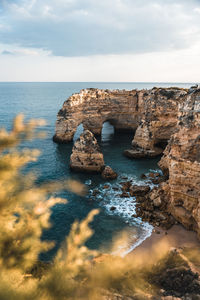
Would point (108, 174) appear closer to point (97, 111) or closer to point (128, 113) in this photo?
point (97, 111)

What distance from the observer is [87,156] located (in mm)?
33781

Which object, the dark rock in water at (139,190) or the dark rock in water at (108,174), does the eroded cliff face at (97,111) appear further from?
the dark rock in water at (139,190)

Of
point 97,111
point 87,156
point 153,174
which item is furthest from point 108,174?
point 97,111

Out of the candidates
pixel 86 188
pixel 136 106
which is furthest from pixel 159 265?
pixel 136 106

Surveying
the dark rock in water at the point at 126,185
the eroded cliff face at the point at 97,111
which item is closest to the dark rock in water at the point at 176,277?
the dark rock in water at the point at 126,185

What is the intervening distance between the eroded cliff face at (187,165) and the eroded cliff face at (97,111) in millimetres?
31001

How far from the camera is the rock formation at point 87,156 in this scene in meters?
33.7

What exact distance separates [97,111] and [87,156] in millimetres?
23506

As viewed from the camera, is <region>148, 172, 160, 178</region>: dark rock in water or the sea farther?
<region>148, 172, 160, 178</region>: dark rock in water

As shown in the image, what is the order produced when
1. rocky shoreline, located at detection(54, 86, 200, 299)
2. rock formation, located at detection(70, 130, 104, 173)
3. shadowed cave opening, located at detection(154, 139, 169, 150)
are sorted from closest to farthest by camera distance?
rocky shoreline, located at detection(54, 86, 200, 299), rock formation, located at detection(70, 130, 104, 173), shadowed cave opening, located at detection(154, 139, 169, 150)

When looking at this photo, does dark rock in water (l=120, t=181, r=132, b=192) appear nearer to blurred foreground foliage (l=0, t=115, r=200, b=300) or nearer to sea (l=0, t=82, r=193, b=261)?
sea (l=0, t=82, r=193, b=261)

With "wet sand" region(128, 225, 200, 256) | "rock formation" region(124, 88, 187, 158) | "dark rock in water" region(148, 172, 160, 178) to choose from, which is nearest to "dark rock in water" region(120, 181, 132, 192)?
"dark rock in water" region(148, 172, 160, 178)

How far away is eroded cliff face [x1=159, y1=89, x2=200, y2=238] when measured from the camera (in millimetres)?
19953

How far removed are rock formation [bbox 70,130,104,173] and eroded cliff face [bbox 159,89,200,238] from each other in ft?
46.8
